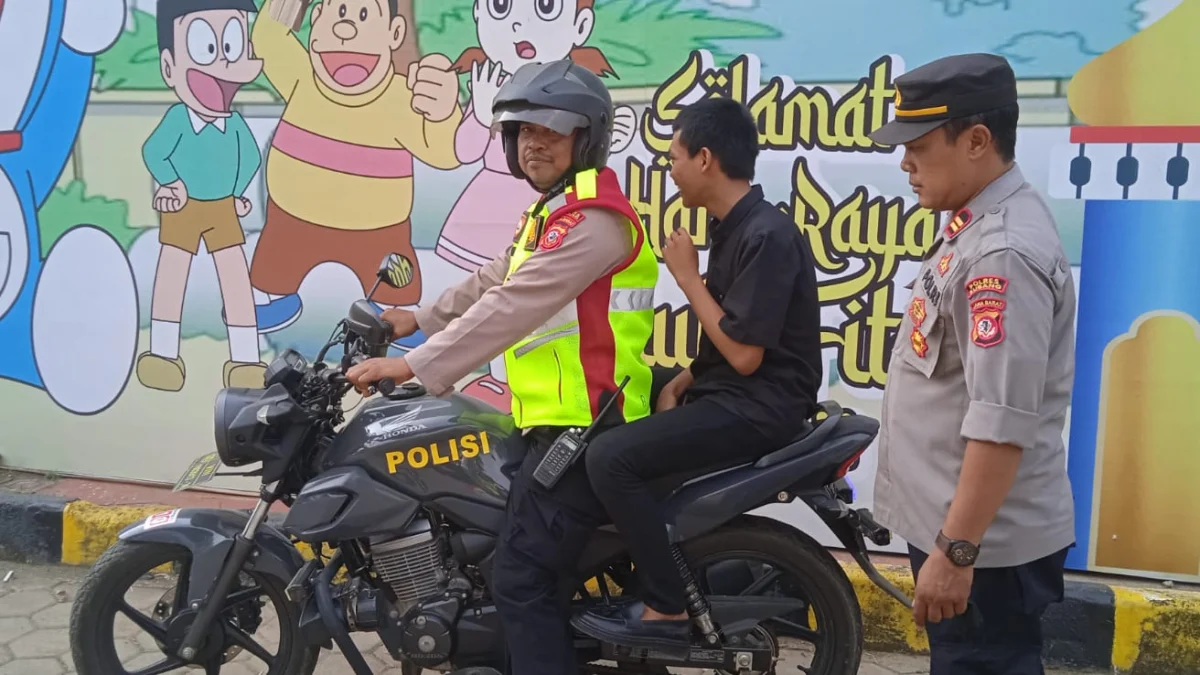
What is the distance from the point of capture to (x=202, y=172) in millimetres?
4113

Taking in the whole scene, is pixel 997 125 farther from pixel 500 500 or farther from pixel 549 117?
pixel 500 500

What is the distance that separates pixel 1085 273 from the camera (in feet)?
10.9

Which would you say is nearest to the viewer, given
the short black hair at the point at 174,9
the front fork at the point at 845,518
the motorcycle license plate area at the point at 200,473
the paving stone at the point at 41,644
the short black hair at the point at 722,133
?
the short black hair at the point at 722,133

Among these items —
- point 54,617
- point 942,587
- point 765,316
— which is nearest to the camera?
point 942,587

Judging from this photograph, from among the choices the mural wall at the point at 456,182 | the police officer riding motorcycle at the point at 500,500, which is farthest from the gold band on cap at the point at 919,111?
the mural wall at the point at 456,182

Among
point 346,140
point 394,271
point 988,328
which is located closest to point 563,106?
point 394,271

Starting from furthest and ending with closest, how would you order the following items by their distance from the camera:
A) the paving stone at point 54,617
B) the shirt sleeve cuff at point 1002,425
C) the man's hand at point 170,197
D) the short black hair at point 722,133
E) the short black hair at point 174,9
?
the man's hand at point 170,197 < the short black hair at point 174,9 < the paving stone at point 54,617 < the short black hair at point 722,133 < the shirt sleeve cuff at point 1002,425

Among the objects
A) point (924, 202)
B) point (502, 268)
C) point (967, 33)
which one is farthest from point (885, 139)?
point (967, 33)

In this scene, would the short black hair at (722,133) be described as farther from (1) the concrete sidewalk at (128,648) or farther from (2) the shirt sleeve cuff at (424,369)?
(1) the concrete sidewalk at (128,648)

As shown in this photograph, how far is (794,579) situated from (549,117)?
1431 mm

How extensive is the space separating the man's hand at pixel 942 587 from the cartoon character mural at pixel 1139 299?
1889 mm

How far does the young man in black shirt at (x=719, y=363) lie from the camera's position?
2.27 meters

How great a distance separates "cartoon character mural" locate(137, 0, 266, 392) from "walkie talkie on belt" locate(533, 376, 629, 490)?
2.31m

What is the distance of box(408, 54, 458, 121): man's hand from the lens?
3.80 m
